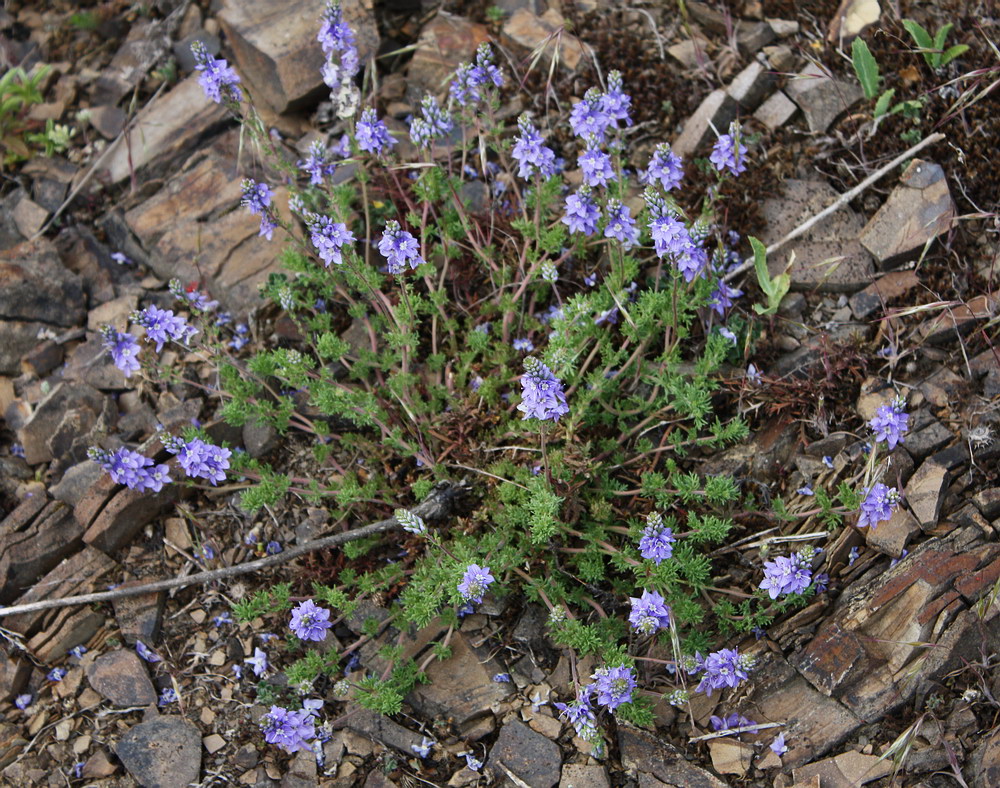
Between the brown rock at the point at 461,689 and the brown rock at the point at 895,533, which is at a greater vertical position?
the brown rock at the point at 461,689

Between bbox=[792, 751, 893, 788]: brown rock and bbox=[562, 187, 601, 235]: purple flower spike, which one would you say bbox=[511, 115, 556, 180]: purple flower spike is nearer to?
bbox=[562, 187, 601, 235]: purple flower spike

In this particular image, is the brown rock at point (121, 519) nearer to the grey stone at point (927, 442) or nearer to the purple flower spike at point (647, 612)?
the purple flower spike at point (647, 612)

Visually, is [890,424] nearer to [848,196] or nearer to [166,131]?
[848,196]

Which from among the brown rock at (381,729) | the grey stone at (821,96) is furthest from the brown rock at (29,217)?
the grey stone at (821,96)

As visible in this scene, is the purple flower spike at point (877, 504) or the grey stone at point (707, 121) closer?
the purple flower spike at point (877, 504)

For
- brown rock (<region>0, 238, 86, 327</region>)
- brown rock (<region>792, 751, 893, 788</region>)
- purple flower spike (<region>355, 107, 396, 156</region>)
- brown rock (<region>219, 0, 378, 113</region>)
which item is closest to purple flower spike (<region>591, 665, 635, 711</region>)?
brown rock (<region>792, 751, 893, 788</region>)

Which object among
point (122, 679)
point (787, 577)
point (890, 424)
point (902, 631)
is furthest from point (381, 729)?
point (890, 424)
